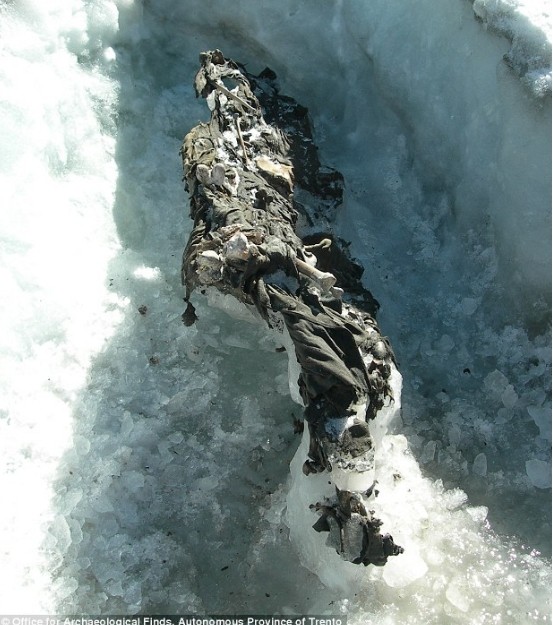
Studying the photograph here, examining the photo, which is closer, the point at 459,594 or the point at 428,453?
the point at 459,594

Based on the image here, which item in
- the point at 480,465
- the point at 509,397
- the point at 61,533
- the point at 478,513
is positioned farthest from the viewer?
the point at 509,397

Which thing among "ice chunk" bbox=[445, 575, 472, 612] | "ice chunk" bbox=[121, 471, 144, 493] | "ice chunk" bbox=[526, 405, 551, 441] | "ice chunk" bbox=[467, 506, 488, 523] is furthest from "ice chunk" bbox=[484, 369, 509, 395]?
"ice chunk" bbox=[121, 471, 144, 493]

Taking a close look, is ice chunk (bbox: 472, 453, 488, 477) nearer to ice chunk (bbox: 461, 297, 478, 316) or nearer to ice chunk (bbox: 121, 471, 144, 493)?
ice chunk (bbox: 461, 297, 478, 316)

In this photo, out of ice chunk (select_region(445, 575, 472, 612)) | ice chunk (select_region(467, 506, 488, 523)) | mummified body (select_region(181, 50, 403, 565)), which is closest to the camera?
mummified body (select_region(181, 50, 403, 565))

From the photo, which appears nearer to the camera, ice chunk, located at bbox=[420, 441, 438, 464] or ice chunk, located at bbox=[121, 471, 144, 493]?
ice chunk, located at bbox=[121, 471, 144, 493]

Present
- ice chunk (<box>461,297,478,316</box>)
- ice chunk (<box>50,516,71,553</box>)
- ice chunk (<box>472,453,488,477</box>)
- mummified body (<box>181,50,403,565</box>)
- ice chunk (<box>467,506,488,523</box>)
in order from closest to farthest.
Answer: mummified body (<box>181,50,403,565</box>)
ice chunk (<box>50,516,71,553</box>)
ice chunk (<box>467,506,488,523</box>)
ice chunk (<box>472,453,488,477</box>)
ice chunk (<box>461,297,478,316</box>)

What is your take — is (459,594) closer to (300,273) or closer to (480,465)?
(480,465)

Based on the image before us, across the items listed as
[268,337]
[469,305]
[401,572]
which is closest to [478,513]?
[401,572]

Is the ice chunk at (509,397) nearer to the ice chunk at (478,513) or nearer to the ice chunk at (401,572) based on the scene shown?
the ice chunk at (478,513)
